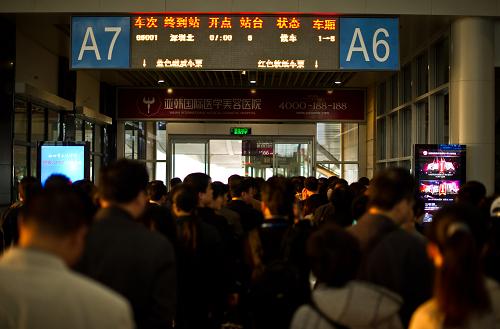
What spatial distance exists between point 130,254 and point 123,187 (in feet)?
1.10

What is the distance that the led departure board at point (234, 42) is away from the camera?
815cm

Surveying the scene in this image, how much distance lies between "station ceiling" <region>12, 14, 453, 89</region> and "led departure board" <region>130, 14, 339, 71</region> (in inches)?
67.3

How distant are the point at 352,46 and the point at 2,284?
703 cm

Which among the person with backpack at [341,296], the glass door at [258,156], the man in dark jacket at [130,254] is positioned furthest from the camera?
the glass door at [258,156]

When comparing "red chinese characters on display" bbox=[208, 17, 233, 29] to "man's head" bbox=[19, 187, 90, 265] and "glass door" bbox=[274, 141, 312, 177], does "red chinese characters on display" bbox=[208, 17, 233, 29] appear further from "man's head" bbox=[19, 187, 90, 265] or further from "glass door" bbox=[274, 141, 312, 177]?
"glass door" bbox=[274, 141, 312, 177]

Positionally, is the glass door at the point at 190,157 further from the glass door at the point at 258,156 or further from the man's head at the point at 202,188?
the man's head at the point at 202,188

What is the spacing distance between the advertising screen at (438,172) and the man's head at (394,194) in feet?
19.7

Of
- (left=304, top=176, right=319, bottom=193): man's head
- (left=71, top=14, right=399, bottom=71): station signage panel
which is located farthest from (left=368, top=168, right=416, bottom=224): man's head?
(left=71, top=14, right=399, bottom=71): station signage panel

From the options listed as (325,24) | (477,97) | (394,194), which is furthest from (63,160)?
(394,194)

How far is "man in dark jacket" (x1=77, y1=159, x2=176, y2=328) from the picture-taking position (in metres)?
2.78

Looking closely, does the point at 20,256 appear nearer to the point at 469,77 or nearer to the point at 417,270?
the point at 417,270

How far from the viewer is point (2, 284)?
5.62 feet

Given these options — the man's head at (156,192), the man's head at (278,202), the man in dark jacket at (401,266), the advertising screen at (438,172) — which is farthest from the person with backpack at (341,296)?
the advertising screen at (438,172)

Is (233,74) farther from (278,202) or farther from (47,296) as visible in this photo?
(47,296)
